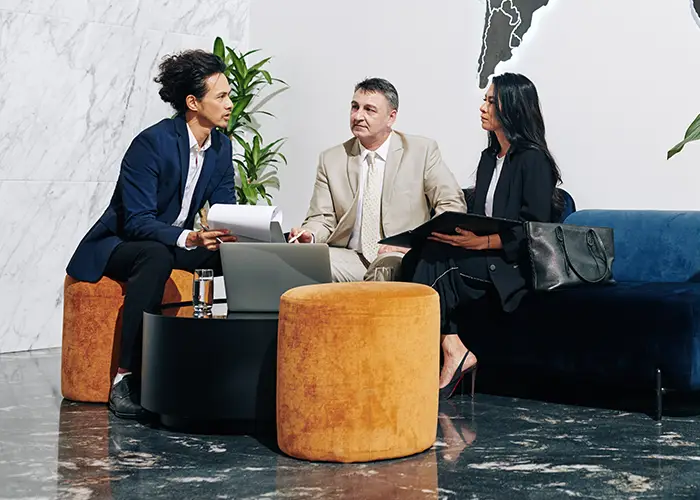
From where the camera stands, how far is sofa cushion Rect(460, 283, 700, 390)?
4.12 m

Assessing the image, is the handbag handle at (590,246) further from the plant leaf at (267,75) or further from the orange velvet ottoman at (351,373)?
the plant leaf at (267,75)

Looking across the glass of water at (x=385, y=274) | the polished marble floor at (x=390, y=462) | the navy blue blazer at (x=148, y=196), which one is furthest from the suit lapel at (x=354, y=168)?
the polished marble floor at (x=390, y=462)

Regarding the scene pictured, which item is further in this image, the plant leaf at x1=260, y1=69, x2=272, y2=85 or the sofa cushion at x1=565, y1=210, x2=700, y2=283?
the plant leaf at x1=260, y1=69, x2=272, y2=85

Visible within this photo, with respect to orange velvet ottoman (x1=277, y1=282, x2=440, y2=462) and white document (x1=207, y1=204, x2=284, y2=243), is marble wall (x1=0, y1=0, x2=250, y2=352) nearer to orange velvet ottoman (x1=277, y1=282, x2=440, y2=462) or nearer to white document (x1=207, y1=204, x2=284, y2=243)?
white document (x1=207, y1=204, x2=284, y2=243)

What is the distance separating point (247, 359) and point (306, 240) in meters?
0.99

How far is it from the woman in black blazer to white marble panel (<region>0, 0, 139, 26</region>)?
7.95ft

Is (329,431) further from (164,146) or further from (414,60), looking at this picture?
(414,60)

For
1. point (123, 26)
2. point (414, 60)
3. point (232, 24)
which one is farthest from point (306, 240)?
point (232, 24)

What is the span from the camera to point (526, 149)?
4.78 m

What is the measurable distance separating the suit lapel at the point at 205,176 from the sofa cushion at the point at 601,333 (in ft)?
3.89

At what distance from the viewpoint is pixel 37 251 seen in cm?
596

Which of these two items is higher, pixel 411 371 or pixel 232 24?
pixel 232 24

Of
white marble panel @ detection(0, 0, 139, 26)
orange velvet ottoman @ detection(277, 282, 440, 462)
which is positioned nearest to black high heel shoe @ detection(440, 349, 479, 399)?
orange velvet ottoman @ detection(277, 282, 440, 462)

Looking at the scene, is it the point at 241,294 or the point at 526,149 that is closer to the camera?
the point at 241,294
